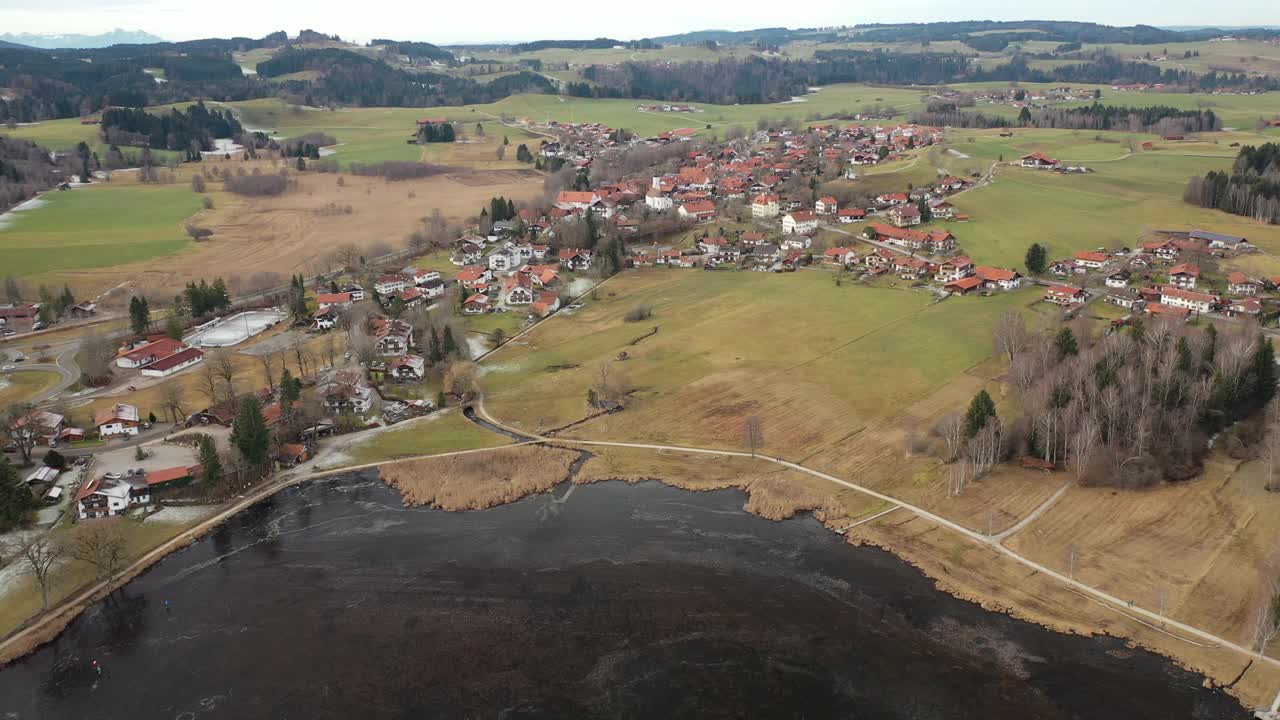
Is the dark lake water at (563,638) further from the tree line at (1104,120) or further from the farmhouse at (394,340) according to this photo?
the tree line at (1104,120)

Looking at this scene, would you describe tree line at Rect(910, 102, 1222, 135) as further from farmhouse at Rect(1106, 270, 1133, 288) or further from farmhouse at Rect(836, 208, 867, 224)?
farmhouse at Rect(1106, 270, 1133, 288)

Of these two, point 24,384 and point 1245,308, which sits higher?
point 1245,308

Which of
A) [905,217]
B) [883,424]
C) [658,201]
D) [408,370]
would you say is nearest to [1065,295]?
[883,424]

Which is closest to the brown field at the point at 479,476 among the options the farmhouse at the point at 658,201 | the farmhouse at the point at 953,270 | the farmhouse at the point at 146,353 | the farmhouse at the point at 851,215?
the farmhouse at the point at 146,353

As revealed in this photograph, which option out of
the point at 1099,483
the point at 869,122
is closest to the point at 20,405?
the point at 1099,483

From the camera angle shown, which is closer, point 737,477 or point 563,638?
point 563,638

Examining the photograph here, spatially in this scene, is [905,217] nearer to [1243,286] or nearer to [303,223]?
[1243,286]
